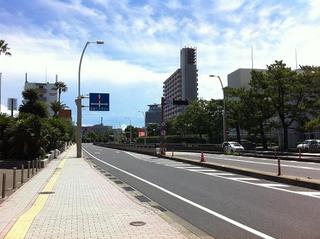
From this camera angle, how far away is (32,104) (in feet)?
167

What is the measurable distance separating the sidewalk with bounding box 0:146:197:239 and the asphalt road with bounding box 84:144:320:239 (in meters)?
1.03

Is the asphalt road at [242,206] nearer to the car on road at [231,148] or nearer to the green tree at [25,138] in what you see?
the green tree at [25,138]

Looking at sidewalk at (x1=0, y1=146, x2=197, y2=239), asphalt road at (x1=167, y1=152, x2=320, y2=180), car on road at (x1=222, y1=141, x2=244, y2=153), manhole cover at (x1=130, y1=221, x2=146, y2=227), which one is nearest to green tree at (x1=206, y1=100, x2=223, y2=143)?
car on road at (x1=222, y1=141, x2=244, y2=153)

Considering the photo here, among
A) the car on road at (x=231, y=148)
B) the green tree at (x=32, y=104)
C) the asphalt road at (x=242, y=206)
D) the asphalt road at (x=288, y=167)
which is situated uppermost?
the green tree at (x=32, y=104)

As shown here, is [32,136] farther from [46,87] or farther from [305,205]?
[46,87]

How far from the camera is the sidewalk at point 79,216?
9.24 m

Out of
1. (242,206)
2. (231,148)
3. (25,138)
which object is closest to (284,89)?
(231,148)

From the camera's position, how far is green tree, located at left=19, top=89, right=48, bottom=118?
50344mm

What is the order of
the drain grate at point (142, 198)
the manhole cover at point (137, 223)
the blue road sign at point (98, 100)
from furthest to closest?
the blue road sign at point (98, 100), the drain grate at point (142, 198), the manhole cover at point (137, 223)

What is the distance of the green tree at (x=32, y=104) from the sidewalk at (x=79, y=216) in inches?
1332

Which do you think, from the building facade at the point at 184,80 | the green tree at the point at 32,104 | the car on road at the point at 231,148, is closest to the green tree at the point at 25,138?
the green tree at the point at 32,104

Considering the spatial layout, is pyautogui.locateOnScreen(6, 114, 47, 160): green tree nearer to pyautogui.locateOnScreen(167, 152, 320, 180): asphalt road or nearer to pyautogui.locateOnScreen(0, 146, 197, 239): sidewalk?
pyautogui.locateOnScreen(167, 152, 320, 180): asphalt road

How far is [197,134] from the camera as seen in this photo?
107 m

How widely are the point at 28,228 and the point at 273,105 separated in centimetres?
5964
